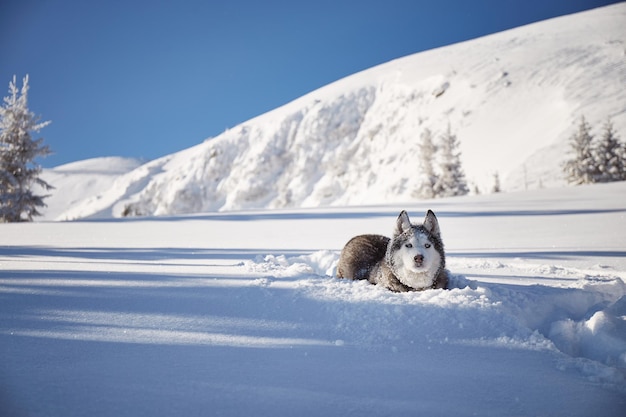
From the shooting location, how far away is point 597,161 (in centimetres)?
2481

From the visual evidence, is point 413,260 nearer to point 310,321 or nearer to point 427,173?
point 310,321

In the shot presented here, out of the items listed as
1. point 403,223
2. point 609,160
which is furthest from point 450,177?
point 403,223

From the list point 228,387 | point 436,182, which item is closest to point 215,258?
point 228,387

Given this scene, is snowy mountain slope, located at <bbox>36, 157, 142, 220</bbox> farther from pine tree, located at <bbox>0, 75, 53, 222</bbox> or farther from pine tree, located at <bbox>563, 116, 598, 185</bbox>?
pine tree, located at <bbox>563, 116, 598, 185</bbox>

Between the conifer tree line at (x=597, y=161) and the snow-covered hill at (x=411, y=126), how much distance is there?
173cm

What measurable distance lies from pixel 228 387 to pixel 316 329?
873 millimetres

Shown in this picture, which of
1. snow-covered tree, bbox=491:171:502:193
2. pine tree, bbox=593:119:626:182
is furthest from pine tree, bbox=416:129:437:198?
pine tree, bbox=593:119:626:182

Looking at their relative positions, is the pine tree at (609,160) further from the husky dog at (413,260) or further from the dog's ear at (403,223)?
the dog's ear at (403,223)

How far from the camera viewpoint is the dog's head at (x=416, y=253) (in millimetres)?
3326

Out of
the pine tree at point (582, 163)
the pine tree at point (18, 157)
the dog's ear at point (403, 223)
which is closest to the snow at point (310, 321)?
the dog's ear at point (403, 223)

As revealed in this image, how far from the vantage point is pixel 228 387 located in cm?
166

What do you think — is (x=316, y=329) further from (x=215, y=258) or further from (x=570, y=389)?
(x=215, y=258)

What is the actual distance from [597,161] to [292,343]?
31126 mm

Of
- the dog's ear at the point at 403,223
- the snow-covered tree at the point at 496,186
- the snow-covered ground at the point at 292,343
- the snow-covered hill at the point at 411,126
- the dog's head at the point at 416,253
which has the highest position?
the snow-covered hill at the point at 411,126
